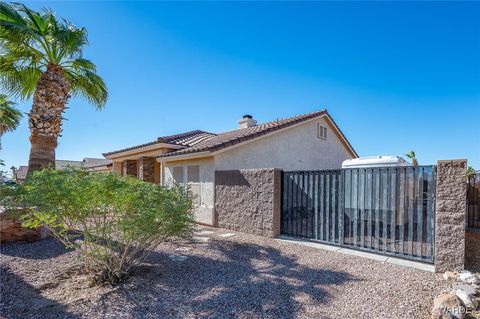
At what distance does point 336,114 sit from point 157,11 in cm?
1466

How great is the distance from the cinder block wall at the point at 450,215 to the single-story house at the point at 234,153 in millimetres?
7994

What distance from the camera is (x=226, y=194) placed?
12.0 metres

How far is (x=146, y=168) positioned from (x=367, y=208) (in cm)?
1446

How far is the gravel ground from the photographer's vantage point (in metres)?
4.60

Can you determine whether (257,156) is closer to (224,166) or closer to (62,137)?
(224,166)

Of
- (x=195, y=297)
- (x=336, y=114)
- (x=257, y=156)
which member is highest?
(x=336, y=114)

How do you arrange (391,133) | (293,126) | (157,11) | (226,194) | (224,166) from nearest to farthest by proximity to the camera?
1. (157,11)
2. (226,194)
3. (224,166)
4. (293,126)
5. (391,133)

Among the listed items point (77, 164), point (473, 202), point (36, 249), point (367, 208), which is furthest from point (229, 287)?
point (77, 164)

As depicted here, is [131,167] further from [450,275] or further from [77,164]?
[450,275]

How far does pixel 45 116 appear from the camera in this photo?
10016mm

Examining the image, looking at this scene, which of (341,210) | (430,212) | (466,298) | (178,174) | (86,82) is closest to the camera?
(466,298)

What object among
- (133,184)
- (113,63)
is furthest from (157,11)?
(133,184)

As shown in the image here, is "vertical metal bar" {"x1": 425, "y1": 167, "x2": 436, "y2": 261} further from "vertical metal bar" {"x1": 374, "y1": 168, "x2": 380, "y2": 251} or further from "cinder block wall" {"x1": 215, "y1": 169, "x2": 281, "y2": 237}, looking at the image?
"cinder block wall" {"x1": 215, "y1": 169, "x2": 281, "y2": 237}

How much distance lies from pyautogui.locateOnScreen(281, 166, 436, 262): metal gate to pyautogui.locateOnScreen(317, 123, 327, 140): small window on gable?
30.3ft
